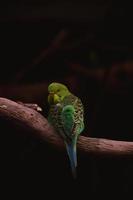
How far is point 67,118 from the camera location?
2324mm

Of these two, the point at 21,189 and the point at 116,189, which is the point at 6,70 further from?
the point at 116,189

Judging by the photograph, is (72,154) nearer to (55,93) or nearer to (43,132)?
(43,132)

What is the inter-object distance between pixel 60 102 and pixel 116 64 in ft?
5.38

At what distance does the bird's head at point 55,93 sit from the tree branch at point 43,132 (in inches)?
4.6

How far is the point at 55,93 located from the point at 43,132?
0.64 feet

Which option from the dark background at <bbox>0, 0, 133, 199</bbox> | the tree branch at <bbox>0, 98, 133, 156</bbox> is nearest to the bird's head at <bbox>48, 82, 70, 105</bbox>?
the tree branch at <bbox>0, 98, 133, 156</bbox>

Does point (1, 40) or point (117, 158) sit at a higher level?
point (1, 40)

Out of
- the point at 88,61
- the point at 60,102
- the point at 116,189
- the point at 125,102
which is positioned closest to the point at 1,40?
the point at 88,61

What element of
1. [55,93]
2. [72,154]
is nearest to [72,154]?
[72,154]

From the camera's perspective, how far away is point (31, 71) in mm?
4195

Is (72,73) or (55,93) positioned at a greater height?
(72,73)

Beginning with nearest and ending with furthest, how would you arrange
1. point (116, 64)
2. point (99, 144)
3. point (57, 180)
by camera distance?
point (99, 144), point (116, 64), point (57, 180)

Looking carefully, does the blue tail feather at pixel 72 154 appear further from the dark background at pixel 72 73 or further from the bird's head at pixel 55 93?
the dark background at pixel 72 73

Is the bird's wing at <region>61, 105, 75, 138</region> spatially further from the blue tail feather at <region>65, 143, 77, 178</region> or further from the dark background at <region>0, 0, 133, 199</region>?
the dark background at <region>0, 0, 133, 199</region>
